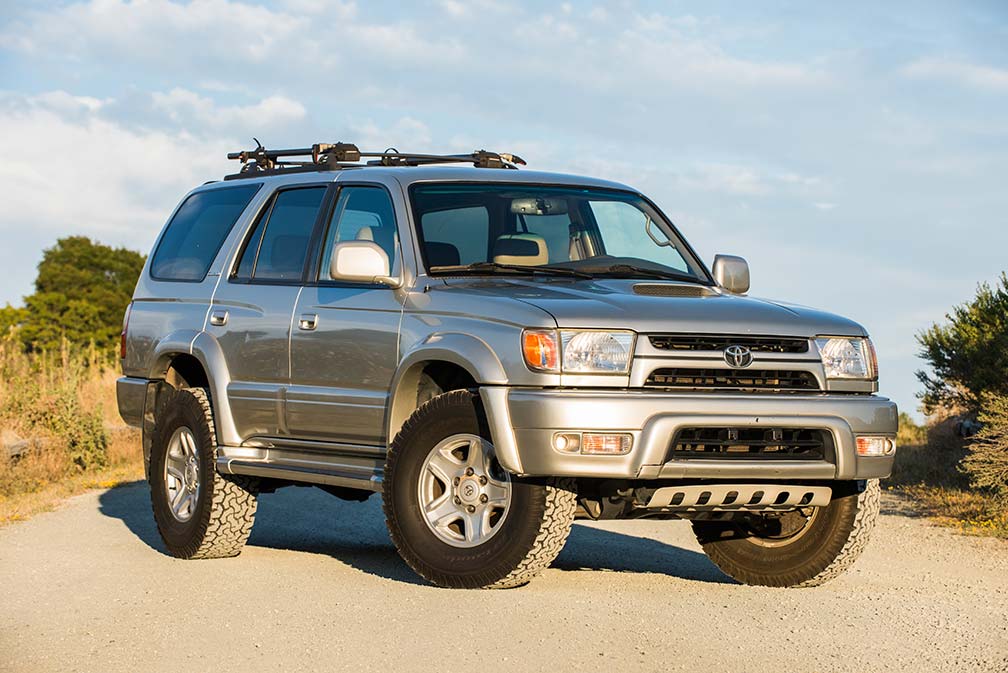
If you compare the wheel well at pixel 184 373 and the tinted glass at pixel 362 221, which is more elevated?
the tinted glass at pixel 362 221

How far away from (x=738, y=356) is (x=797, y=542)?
4.90 feet

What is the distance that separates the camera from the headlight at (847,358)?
7.51 m

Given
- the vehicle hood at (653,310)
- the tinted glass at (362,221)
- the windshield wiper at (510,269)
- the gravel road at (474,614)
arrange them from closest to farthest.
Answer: the gravel road at (474,614) → the vehicle hood at (653,310) → the windshield wiper at (510,269) → the tinted glass at (362,221)

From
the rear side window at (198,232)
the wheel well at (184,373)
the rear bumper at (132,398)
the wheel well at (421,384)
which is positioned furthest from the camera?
the rear bumper at (132,398)

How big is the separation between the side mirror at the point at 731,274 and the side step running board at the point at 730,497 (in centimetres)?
161

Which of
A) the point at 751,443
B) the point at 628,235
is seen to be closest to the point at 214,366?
the point at 628,235

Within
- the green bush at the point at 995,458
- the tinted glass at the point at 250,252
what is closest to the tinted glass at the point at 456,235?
the tinted glass at the point at 250,252

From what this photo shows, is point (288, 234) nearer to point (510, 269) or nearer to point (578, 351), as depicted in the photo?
point (510, 269)

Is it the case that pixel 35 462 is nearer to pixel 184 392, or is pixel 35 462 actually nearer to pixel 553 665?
pixel 184 392

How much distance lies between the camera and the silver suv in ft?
23.0

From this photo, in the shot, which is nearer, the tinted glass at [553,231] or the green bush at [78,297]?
the tinted glass at [553,231]

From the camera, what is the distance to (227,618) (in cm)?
698

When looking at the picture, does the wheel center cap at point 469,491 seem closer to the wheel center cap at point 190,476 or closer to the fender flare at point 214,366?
the fender flare at point 214,366

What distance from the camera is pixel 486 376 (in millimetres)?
7133
